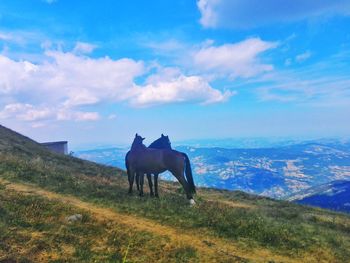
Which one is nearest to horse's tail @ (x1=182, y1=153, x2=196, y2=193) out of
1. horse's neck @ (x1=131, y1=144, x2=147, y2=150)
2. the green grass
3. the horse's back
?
the horse's back

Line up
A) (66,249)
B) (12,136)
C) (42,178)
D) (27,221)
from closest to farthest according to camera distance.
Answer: (66,249), (27,221), (42,178), (12,136)

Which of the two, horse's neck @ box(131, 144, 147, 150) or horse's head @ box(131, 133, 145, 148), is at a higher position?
horse's head @ box(131, 133, 145, 148)

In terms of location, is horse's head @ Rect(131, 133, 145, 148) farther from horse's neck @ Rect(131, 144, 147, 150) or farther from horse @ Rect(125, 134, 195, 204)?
horse @ Rect(125, 134, 195, 204)

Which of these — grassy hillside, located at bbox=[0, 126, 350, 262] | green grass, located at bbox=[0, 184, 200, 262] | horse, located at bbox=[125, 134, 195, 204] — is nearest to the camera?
green grass, located at bbox=[0, 184, 200, 262]

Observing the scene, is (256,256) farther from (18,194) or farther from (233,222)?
(18,194)

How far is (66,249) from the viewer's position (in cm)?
1407

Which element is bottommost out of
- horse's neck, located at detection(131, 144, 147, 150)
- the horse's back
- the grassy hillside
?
the grassy hillside

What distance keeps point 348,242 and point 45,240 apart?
12623 millimetres

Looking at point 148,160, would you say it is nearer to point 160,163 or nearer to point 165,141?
point 160,163

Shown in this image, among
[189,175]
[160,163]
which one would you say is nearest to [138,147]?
[160,163]

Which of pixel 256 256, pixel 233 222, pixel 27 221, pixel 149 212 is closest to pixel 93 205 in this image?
pixel 149 212

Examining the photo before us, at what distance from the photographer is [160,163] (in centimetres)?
2334

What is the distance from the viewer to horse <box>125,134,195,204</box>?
23.2 m

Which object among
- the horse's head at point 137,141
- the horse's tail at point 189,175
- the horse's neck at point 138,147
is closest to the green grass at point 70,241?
the horse's neck at point 138,147
